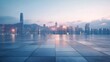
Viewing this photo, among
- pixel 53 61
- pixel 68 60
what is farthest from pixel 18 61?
pixel 68 60

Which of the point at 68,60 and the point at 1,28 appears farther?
the point at 1,28

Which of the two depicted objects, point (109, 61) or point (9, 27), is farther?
point (9, 27)

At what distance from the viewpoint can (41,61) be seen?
12453mm

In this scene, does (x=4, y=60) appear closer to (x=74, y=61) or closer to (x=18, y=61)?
(x=18, y=61)

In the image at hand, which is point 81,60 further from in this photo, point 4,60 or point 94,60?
point 4,60

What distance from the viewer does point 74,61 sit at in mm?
12570

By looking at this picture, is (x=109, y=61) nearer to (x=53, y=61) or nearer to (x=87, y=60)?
(x=87, y=60)

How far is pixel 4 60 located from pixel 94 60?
8.46 m

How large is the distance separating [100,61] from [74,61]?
2.35 metres

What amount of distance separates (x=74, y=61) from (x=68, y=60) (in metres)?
0.63

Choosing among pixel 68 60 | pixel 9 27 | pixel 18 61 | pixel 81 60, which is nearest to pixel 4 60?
pixel 18 61

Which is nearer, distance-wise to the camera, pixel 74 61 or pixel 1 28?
pixel 74 61

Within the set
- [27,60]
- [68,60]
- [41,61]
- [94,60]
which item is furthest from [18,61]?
[94,60]

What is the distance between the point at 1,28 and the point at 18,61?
19830 cm
